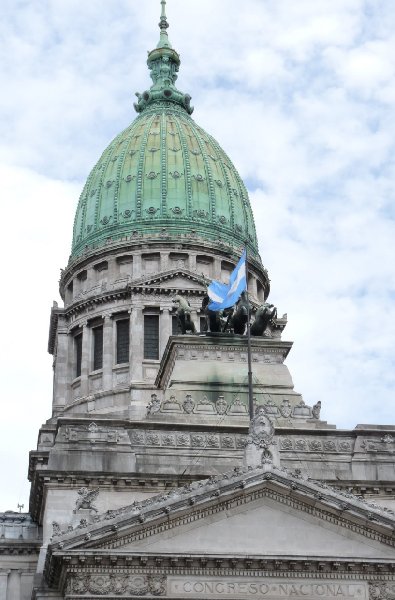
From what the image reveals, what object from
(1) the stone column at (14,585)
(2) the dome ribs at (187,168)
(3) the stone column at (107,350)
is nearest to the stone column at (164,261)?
(2) the dome ribs at (187,168)

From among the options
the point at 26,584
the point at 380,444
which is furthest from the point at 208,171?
the point at 26,584

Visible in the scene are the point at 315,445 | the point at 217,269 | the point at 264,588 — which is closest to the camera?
the point at 264,588

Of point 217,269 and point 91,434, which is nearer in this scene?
point 91,434

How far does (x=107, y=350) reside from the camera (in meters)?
82.3

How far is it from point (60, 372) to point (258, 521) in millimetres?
37078

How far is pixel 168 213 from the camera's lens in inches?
3386

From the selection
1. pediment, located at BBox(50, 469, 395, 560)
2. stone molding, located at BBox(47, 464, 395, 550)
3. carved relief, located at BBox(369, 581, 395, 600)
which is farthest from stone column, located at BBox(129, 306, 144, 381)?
carved relief, located at BBox(369, 581, 395, 600)

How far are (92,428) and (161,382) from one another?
1193 cm

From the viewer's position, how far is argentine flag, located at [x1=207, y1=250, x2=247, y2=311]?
6259cm

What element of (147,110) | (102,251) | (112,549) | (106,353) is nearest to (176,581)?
(112,549)

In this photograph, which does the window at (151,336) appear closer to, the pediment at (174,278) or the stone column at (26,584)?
the pediment at (174,278)

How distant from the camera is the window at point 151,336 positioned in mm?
82062

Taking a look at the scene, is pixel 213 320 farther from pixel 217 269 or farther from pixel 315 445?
pixel 217 269

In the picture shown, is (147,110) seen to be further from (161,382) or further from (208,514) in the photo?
(208,514)
